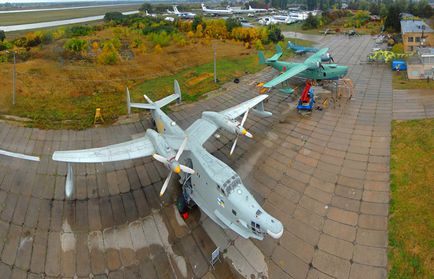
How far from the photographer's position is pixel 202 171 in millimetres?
20391

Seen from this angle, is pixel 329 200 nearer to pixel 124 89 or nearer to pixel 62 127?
pixel 62 127

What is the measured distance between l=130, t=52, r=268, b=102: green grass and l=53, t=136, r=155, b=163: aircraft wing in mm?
18730

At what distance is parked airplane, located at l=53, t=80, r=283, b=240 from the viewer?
17.9 m

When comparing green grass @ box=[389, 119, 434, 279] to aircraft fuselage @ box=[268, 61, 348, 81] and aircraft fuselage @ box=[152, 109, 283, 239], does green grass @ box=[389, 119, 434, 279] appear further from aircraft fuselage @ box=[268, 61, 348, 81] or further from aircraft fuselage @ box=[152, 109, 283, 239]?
aircraft fuselage @ box=[268, 61, 348, 81]

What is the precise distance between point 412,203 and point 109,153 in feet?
81.8

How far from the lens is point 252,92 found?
4488cm

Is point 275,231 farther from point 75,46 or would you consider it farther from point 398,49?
point 398,49

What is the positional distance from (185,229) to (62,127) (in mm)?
21221

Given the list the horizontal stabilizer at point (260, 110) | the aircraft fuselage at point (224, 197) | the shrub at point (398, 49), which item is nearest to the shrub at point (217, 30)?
the shrub at point (398, 49)

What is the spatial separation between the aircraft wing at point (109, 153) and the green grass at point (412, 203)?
1969cm

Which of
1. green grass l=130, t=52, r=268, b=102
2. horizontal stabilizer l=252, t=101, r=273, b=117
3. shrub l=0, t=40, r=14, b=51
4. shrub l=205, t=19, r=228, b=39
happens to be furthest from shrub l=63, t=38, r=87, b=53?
horizontal stabilizer l=252, t=101, r=273, b=117

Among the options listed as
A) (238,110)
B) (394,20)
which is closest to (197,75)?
(238,110)

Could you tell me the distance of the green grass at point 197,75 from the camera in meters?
43.0

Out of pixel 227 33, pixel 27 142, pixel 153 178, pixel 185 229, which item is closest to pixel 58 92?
pixel 27 142
